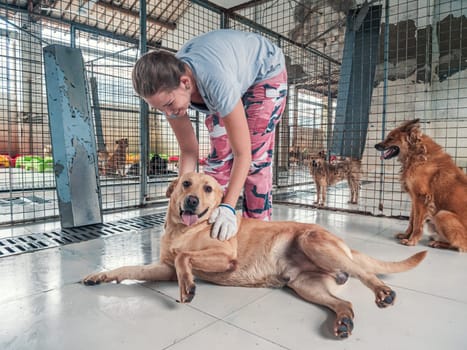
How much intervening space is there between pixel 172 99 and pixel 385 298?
1156mm

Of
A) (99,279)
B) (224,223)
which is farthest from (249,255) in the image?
(99,279)

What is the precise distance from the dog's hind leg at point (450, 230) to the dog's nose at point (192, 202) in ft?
5.93

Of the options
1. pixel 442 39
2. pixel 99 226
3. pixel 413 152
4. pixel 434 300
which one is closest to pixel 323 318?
pixel 434 300

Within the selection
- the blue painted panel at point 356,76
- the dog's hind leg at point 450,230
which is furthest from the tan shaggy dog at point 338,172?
the dog's hind leg at point 450,230

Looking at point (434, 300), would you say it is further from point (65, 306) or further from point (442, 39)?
point (442, 39)

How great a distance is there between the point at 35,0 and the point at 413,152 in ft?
29.5

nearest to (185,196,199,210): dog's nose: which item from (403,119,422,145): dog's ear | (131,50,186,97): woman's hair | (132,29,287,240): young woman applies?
(132,29,287,240): young woman

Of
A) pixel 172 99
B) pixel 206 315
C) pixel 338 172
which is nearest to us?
pixel 206 315

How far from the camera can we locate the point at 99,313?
1213mm

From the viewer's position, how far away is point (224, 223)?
1.42m

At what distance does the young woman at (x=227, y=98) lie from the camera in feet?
4.25

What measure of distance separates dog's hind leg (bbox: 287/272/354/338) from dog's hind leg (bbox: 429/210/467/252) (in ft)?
4.22

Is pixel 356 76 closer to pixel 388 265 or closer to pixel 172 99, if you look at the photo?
pixel 388 265

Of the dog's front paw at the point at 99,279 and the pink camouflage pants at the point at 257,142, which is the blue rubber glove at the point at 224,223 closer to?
the pink camouflage pants at the point at 257,142
